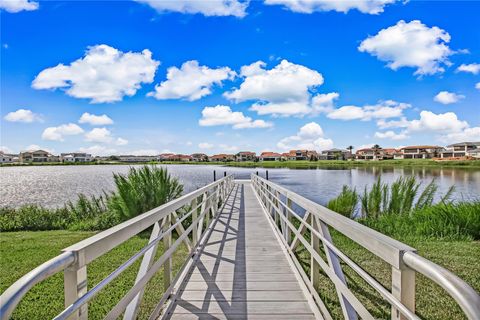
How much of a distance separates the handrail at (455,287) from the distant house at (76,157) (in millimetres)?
148191

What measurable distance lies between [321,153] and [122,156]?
85.8m

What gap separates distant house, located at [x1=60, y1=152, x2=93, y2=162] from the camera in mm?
135375

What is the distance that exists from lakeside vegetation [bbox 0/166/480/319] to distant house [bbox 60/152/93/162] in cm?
13841

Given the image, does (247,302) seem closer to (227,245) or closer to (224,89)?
(227,245)

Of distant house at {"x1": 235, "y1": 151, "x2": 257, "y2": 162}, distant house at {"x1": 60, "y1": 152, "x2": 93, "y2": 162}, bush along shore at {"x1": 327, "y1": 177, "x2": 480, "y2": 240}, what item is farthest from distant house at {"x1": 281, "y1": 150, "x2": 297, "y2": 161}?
bush along shore at {"x1": 327, "y1": 177, "x2": 480, "y2": 240}

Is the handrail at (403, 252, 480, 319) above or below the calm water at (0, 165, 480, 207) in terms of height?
above

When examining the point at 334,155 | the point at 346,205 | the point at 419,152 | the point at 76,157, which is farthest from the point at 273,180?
the point at 76,157

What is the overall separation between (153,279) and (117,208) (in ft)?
15.6

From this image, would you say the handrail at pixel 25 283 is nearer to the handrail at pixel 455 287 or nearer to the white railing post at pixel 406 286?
the handrail at pixel 455 287

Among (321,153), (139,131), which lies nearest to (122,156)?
(321,153)

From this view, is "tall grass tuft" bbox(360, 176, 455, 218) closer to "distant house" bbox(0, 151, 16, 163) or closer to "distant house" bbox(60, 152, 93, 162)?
"distant house" bbox(0, 151, 16, 163)

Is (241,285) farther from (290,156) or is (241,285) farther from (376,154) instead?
(376,154)

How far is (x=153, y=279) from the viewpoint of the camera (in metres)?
4.98

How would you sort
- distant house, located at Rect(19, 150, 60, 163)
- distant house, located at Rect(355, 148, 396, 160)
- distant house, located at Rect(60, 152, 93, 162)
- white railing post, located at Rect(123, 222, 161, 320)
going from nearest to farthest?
white railing post, located at Rect(123, 222, 161, 320) → distant house, located at Rect(355, 148, 396, 160) → distant house, located at Rect(19, 150, 60, 163) → distant house, located at Rect(60, 152, 93, 162)
